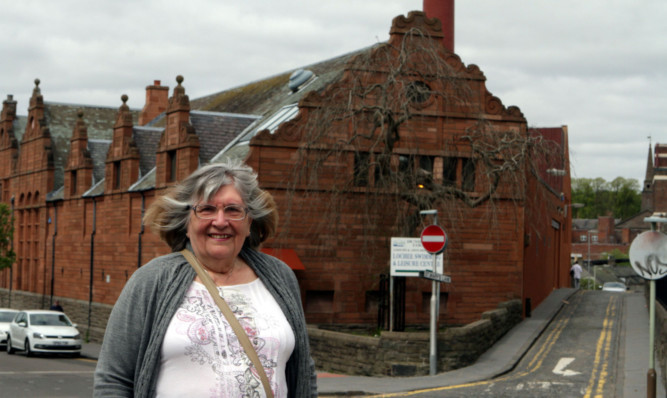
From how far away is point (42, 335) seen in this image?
95.5 ft

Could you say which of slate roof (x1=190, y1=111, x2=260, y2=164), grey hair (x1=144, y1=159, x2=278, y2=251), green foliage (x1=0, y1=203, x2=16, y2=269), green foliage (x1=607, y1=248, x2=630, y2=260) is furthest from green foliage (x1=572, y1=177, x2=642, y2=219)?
grey hair (x1=144, y1=159, x2=278, y2=251)

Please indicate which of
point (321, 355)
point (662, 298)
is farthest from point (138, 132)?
point (662, 298)

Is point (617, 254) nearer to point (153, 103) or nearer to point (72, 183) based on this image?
point (153, 103)

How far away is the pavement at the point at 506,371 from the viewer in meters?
19.0

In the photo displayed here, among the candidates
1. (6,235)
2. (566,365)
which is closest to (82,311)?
(6,235)

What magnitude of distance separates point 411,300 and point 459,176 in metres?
4.14

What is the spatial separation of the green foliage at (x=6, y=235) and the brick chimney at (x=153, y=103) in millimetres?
10288

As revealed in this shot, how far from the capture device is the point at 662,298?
22.9 m

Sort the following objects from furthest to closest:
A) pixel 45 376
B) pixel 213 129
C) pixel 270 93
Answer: pixel 270 93, pixel 213 129, pixel 45 376

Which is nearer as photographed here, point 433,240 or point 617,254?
point 433,240

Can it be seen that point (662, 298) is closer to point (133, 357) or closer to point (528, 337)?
point (528, 337)

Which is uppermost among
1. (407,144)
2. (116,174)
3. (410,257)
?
(407,144)

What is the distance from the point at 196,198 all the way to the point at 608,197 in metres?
154

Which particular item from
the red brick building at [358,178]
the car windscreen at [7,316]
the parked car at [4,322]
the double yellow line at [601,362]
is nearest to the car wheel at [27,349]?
the parked car at [4,322]
